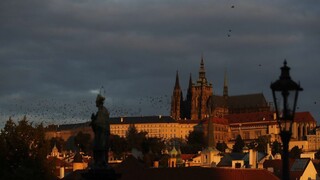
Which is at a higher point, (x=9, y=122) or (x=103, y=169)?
(x=9, y=122)

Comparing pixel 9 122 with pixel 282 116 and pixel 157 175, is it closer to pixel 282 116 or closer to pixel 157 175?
pixel 157 175

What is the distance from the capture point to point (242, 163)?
130625 mm

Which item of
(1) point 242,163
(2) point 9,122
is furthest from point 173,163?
(2) point 9,122

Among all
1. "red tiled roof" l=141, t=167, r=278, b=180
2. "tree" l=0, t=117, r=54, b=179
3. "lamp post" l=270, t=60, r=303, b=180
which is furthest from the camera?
"red tiled roof" l=141, t=167, r=278, b=180

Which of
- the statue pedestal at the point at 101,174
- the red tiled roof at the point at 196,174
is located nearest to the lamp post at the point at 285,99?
the statue pedestal at the point at 101,174

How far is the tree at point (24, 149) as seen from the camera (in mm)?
59500

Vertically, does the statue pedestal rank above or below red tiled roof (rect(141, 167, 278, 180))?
→ below

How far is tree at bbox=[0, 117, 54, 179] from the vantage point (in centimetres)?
5950

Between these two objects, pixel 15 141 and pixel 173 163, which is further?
pixel 173 163

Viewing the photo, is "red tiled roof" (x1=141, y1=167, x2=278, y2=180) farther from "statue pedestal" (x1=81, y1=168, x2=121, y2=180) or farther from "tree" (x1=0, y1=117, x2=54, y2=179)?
"statue pedestal" (x1=81, y1=168, x2=121, y2=180)

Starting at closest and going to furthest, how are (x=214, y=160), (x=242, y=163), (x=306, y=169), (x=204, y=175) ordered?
(x=204, y=175)
(x=306, y=169)
(x=242, y=163)
(x=214, y=160)

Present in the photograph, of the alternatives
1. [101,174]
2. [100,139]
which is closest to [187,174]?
[100,139]

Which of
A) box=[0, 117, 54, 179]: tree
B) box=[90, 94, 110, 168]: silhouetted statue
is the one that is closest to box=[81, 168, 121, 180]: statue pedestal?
box=[90, 94, 110, 168]: silhouetted statue

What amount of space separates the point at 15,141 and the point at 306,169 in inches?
2155
